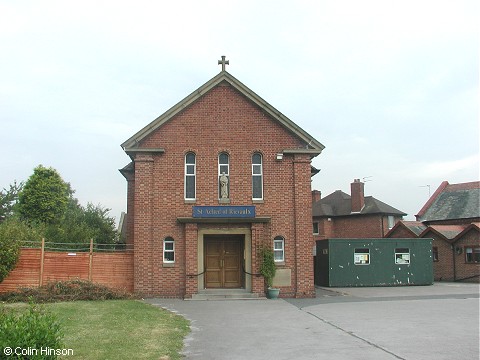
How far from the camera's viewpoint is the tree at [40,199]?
37156 millimetres

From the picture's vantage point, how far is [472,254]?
110 feet

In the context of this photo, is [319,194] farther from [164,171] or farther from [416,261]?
[164,171]

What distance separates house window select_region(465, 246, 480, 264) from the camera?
1304 inches

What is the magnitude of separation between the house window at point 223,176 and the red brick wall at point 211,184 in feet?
0.65

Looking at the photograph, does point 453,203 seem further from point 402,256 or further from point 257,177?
point 257,177

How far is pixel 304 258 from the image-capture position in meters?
22.1

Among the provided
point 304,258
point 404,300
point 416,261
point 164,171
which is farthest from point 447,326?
point 416,261

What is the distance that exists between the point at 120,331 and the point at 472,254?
91.1 feet

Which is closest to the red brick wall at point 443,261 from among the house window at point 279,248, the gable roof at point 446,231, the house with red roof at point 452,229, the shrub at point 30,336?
the house with red roof at point 452,229

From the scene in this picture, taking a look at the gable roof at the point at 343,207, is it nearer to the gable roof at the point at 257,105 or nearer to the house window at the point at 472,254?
the house window at the point at 472,254

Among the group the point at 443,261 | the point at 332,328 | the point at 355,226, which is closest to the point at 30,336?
the point at 332,328

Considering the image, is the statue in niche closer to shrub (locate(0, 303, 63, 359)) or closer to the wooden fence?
the wooden fence

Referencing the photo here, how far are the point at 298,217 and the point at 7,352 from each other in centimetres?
1682

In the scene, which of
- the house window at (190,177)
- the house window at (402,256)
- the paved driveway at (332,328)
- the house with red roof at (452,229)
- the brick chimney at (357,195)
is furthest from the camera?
the brick chimney at (357,195)
